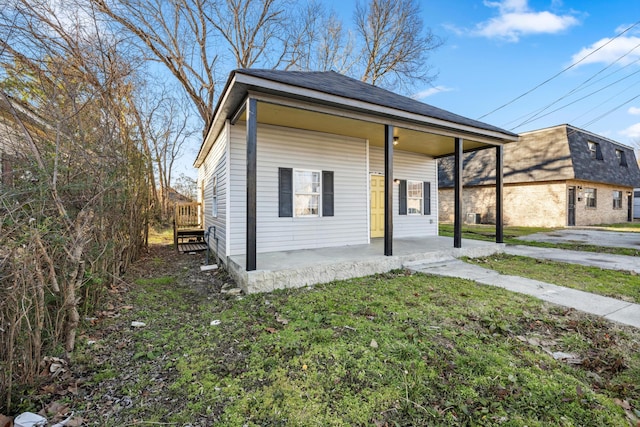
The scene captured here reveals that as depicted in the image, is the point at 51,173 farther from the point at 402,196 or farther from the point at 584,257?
the point at 584,257

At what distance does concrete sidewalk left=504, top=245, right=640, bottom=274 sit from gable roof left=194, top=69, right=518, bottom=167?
9.86 ft

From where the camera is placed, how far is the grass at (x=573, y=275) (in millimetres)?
4070

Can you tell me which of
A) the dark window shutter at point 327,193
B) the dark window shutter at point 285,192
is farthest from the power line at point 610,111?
the dark window shutter at point 285,192

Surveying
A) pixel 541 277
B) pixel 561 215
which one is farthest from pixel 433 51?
pixel 541 277

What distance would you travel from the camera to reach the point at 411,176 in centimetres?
889

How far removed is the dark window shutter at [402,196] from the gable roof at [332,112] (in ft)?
4.46

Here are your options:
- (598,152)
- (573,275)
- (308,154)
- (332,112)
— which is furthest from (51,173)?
(598,152)

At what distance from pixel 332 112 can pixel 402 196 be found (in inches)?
183

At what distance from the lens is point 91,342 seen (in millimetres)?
2676

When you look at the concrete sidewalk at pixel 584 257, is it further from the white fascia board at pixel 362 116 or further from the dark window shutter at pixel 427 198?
the white fascia board at pixel 362 116

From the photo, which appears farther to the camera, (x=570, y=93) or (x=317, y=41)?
(x=317, y=41)

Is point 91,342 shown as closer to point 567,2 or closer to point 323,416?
point 323,416

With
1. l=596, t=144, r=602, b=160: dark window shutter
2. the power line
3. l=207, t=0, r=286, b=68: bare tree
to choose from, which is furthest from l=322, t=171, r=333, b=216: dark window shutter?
l=596, t=144, r=602, b=160: dark window shutter

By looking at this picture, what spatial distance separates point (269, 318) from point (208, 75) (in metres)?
14.2
